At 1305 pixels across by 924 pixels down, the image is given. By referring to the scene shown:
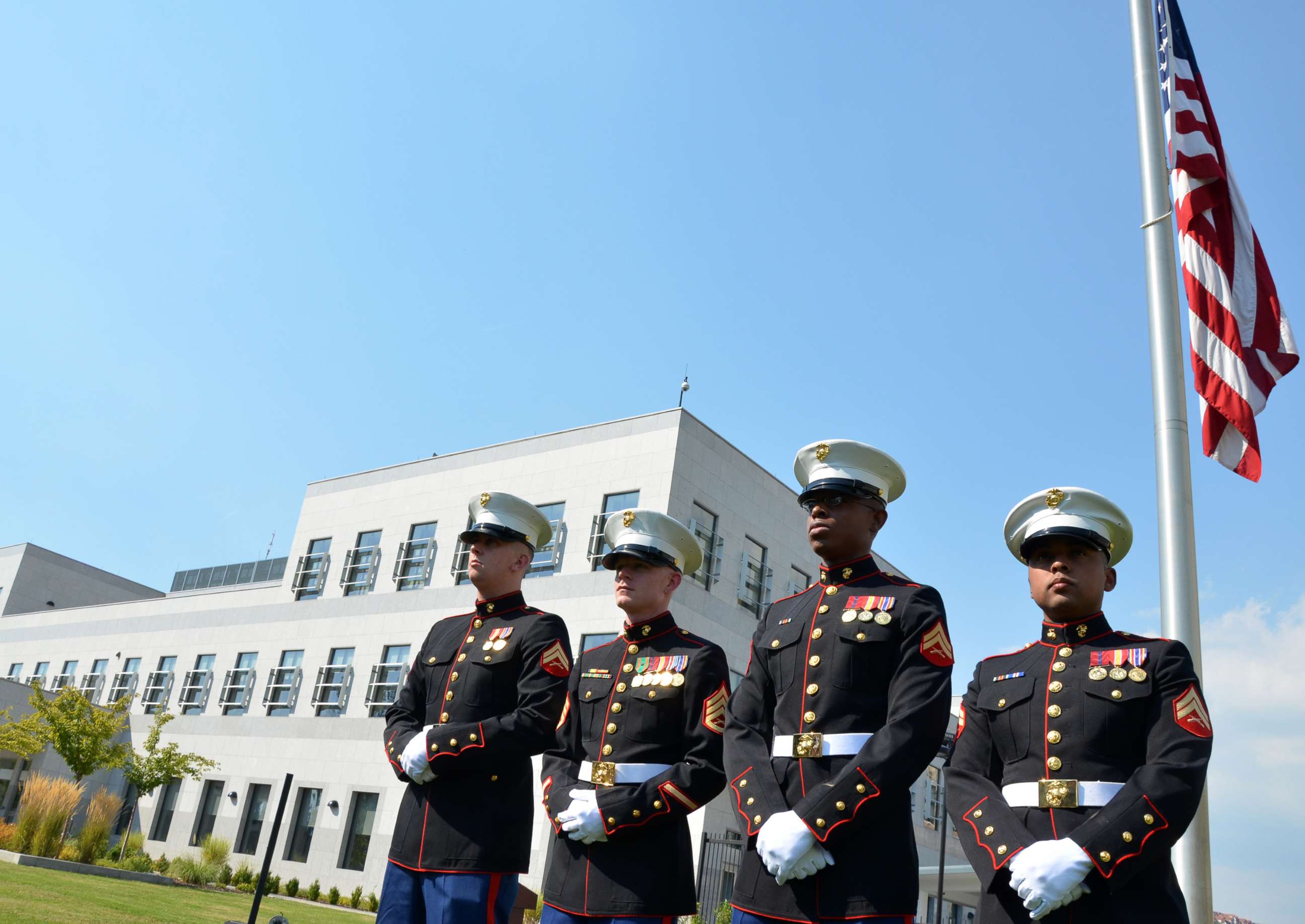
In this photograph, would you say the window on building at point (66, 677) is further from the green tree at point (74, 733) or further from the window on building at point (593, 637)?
the window on building at point (593, 637)

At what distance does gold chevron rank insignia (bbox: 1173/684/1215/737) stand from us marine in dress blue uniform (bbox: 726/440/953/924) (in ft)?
2.36

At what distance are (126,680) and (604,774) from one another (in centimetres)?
3233

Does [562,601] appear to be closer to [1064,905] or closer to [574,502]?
[574,502]

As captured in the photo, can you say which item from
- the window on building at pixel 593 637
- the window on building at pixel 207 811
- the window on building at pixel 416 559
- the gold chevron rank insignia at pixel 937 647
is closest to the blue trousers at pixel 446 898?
the gold chevron rank insignia at pixel 937 647

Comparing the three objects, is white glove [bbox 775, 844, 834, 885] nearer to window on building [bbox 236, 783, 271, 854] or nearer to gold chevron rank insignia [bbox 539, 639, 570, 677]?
gold chevron rank insignia [bbox 539, 639, 570, 677]

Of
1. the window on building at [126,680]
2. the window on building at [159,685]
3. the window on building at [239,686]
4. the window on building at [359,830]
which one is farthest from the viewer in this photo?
the window on building at [126,680]

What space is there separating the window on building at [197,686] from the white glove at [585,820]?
90.2ft

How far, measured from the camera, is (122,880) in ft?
55.5

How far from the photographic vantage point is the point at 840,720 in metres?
3.56

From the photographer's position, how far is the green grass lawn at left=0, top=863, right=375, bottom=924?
396 inches

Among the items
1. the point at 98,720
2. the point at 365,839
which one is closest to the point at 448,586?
the point at 365,839

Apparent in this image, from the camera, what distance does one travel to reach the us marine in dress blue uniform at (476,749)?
4.29 metres

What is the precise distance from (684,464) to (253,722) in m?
13.9

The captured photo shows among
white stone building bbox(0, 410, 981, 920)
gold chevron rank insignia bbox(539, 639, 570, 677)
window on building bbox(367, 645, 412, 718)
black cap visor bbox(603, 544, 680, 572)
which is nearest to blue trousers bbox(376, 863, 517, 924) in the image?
gold chevron rank insignia bbox(539, 639, 570, 677)
